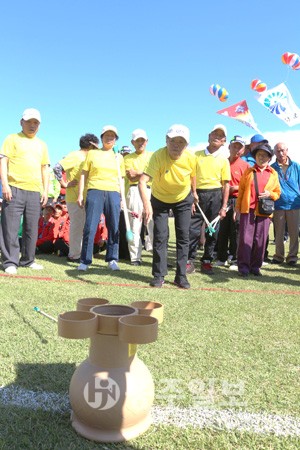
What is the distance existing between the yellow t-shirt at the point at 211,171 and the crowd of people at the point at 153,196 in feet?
0.05

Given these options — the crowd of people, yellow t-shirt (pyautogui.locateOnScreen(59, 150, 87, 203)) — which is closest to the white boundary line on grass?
the crowd of people

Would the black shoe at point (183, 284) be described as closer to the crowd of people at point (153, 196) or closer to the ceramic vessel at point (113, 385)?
the crowd of people at point (153, 196)

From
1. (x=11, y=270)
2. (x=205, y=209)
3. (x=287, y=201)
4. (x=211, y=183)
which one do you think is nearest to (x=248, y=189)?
(x=211, y=183)

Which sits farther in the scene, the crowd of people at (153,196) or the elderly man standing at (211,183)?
the elderly man standing at (211,183)

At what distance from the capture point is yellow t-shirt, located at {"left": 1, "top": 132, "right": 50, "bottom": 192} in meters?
5.28

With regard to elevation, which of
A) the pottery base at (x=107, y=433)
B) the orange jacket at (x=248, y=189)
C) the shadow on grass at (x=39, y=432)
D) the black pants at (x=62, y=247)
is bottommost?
the shadow on grass at (x=39, y=432)

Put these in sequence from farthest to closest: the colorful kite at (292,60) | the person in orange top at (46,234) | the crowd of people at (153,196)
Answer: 1. the colorful kite at (292,60)
2. the person in orange top at (46,234)
3. the crowd of people at (153,196)

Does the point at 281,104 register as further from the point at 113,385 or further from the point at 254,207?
the point at 113,385

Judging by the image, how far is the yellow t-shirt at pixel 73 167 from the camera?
6641 mm

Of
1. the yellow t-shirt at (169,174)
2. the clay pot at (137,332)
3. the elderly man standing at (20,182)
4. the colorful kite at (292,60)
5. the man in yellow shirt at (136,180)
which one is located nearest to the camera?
the clay pot at (137,332)

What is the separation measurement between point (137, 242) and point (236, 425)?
4.79 m

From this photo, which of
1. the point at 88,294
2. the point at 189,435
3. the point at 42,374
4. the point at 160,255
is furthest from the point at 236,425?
the point at 160,255

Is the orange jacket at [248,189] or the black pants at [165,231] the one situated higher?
the orange jacket at [248,189]

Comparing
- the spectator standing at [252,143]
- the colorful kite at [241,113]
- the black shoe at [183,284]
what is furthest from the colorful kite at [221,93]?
the black shoe at [183,284]
